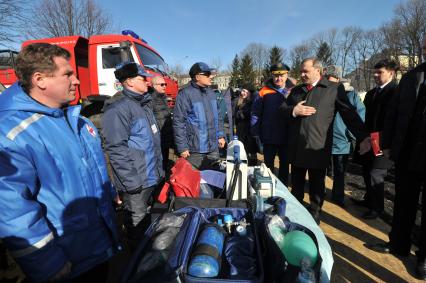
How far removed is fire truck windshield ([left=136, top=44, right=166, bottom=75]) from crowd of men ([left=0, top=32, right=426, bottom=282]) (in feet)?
8.35

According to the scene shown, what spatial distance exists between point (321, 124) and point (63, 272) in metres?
2.64

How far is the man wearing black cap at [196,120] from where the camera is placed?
10.7 feet

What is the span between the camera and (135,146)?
2326mm

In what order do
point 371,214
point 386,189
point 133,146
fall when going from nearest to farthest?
point 133,146 < point 371,214 < point 386,189

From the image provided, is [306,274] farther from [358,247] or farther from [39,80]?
[358,247]

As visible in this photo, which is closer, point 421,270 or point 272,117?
point 421,270

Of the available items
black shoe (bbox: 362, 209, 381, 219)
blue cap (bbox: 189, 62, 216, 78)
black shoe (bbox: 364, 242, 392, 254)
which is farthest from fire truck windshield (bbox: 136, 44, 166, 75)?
black shoe (bbox: 364, 242, 392, 254)

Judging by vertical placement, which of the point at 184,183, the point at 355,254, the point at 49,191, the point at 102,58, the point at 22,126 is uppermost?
the point at 102,58

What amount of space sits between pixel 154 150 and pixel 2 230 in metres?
1.50

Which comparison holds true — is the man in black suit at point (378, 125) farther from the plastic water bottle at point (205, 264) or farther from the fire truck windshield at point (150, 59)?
the fire truck windshield at point (150, 59)

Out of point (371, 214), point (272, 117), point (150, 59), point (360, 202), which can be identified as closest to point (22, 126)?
point (272, 117)

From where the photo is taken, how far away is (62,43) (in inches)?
266

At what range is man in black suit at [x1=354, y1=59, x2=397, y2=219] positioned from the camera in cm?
315

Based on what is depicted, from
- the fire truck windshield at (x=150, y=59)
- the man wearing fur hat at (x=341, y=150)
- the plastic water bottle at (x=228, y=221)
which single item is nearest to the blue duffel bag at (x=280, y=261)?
the plastic water bottle at (x=228, y=221)
